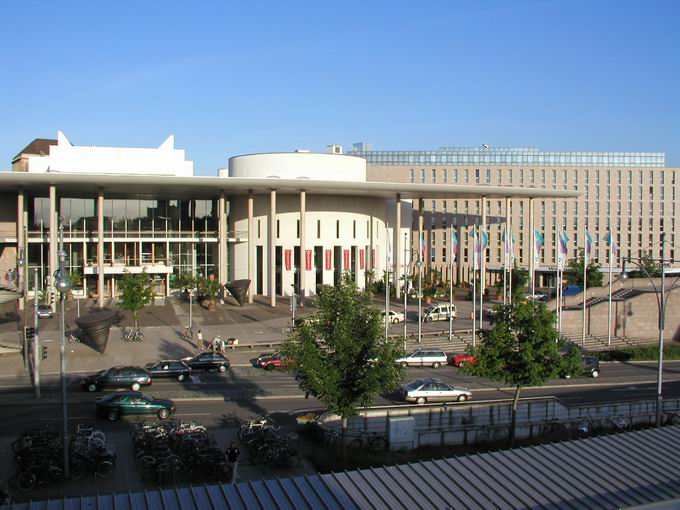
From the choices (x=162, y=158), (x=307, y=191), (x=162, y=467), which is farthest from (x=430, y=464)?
(x=162, y=158)

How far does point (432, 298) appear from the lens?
206 ft

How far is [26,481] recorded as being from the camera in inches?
719

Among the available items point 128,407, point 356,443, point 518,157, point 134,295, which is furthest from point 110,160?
point 518,157

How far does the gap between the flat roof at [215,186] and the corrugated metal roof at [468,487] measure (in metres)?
42.7

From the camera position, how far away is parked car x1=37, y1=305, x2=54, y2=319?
50.6m

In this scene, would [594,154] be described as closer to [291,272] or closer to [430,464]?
[291,272]

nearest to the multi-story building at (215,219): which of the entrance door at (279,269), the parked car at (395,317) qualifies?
the entrance door at (279,269)

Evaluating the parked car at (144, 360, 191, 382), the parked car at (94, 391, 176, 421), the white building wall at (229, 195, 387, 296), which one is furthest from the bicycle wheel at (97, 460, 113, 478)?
the white building wall at (229, 195, 387, 296)

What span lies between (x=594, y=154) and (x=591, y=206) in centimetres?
1250

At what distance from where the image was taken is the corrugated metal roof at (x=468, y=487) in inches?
435

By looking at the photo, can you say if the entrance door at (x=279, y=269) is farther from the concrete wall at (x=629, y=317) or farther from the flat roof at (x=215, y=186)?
the concrete wall at (x=629, y=317)

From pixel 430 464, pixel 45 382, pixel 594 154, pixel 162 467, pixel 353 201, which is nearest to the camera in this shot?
pixel 430 464

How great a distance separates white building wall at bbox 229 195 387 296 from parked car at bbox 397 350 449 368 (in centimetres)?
2668

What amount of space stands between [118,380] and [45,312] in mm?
22942
